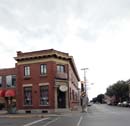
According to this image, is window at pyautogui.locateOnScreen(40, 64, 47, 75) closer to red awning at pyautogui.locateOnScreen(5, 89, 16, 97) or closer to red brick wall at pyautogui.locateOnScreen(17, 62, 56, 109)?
red brick wall at pyautogui.locateOnScreen(17, 62, 56, 109)

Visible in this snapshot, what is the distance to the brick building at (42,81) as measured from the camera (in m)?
60.0

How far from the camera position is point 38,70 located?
61.5 m

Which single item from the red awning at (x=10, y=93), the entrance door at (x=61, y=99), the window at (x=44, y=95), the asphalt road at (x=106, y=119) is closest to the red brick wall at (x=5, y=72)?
the red awning at (x=10, y=93)

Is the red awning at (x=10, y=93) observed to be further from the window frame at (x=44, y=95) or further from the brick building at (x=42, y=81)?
the window frame at (x=44, y=95)

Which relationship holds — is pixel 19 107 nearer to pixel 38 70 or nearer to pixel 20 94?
pixel 20 94

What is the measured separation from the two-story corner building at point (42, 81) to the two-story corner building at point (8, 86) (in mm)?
1684

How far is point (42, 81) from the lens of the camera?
61031 mm

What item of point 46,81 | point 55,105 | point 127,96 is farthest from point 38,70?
point 127,96

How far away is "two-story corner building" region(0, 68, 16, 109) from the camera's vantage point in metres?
64.6

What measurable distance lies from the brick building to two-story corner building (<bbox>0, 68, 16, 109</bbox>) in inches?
50.9

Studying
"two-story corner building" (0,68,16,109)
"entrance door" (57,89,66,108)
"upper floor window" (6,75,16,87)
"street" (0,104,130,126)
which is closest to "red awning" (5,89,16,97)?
"two-story corner building" (0,68,16,109)

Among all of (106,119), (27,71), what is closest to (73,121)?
(106,119)

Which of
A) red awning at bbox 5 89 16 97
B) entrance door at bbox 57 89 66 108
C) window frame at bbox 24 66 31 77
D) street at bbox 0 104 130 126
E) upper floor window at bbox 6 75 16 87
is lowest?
street at bbox 0 104 130 126

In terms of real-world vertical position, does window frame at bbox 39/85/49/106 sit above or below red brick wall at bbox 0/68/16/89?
below
